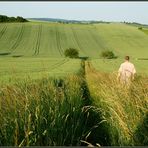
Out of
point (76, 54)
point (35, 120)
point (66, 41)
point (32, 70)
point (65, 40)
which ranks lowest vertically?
point (76, 54)

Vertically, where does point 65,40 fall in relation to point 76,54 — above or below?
above

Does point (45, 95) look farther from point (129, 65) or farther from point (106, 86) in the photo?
point (129, 65)

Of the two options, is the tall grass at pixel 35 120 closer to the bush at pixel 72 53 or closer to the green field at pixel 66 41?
the bush at pixel 72 53

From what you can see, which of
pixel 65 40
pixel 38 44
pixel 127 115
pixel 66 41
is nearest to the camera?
pixel 127 115

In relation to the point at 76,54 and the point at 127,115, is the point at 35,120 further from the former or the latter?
the point at 76,54

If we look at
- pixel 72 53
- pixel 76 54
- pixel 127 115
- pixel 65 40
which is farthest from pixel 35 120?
pixel 65 40

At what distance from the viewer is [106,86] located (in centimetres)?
930

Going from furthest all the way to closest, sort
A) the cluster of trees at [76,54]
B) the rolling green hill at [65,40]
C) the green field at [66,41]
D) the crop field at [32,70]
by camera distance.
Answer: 1. the rolling green hill at [65,40]
2. the green field at [66,41]
3. the cluster of trees at [76,54]
4. the crop field at [32,70]

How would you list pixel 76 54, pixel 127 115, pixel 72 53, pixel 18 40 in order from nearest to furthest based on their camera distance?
pixel 127 115, pixel 72 53, pixel 76 54, pixel 18 40

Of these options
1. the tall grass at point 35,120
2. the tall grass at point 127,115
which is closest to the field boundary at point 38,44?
the tall grass at point 127,115

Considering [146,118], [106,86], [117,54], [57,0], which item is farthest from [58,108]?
[117,54]

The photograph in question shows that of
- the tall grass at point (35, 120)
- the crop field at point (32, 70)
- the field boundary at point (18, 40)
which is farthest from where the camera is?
the field boundary at point (18, 40)

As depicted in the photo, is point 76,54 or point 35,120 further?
point 76,54

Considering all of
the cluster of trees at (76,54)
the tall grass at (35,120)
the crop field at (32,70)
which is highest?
the tall grass at (35,120)
